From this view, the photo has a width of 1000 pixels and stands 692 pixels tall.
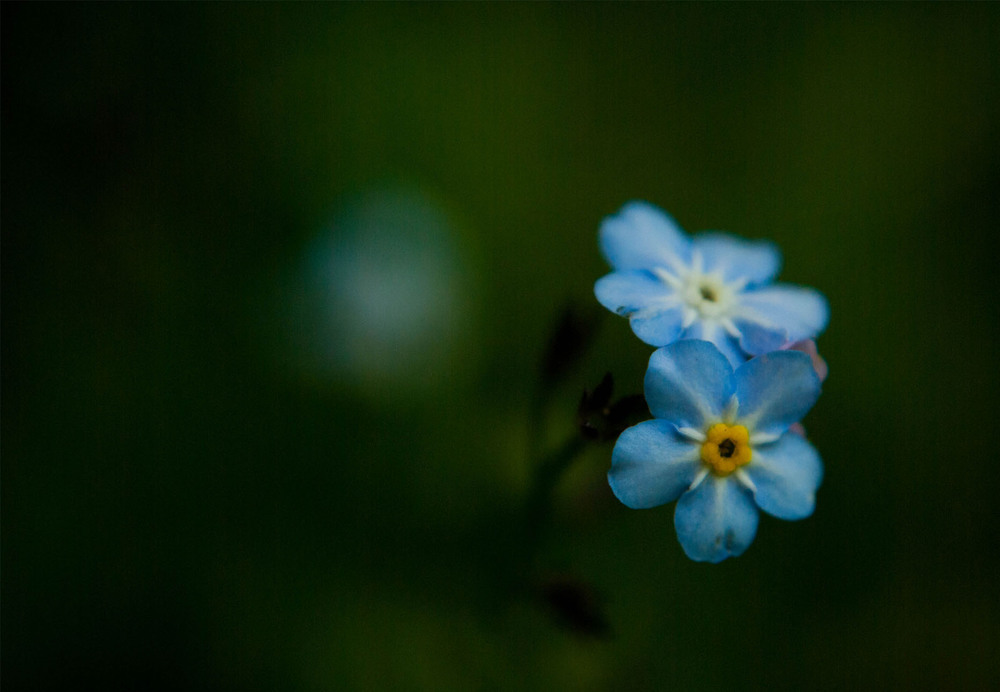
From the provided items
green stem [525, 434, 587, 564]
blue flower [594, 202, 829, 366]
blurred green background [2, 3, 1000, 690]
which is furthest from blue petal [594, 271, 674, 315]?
blurred green background [2, 3, 1000, 690]

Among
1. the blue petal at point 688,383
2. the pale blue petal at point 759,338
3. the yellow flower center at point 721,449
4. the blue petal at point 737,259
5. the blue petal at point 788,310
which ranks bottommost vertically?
the yellow flower center at point 721,449

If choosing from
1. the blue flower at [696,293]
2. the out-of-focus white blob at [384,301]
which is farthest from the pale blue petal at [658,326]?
the out-of-focus white blob at [384,301]

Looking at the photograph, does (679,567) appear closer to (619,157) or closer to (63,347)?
(619,157)

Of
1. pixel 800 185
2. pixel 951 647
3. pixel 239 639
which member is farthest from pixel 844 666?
pixel 239 639

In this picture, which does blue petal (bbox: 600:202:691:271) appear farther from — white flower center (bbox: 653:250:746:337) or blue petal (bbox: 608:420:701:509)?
blue petal (bbox: 608:420:701:509)

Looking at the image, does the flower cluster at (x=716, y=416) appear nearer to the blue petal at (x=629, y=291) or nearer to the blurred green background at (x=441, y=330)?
the blue petal at (x=629, y=291)

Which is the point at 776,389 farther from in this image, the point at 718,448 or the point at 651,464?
→ the point at 651,464
